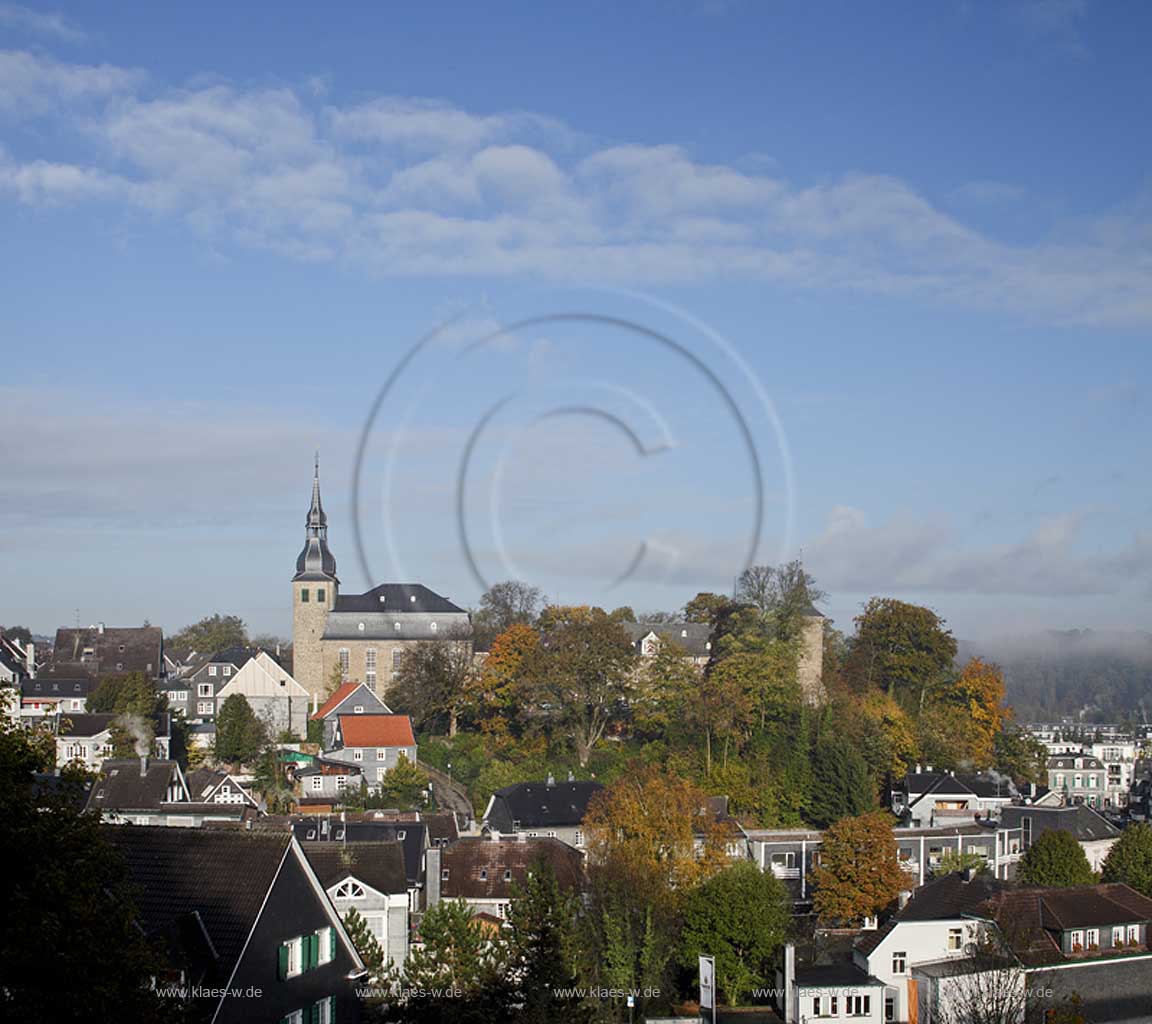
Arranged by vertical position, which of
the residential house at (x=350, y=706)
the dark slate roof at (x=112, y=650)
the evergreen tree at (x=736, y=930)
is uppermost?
the dark slate roof at (x=112, y=650)

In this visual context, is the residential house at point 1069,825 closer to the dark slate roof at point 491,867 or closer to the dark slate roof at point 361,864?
→ the dark slate roof at point 491,867

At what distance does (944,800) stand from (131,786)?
32.1 m

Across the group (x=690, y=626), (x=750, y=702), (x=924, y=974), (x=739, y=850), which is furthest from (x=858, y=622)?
(x=924, y=974)

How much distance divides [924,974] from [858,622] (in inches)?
1590

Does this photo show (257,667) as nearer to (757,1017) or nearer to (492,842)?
(492,842)

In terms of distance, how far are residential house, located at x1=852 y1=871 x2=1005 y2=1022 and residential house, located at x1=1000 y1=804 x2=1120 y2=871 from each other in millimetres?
19283

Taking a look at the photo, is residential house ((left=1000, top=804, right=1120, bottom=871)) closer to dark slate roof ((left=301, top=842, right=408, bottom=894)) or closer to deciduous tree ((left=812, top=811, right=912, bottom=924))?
deciduous tree ((left=812, top=811, right=912, bottom=924))

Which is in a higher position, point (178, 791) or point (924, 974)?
point (178, 791)

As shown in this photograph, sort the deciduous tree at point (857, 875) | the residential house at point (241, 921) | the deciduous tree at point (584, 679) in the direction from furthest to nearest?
the deciduous tree at point (584, 679) < the deciduous tree at point (857, 875) < the residential house at point (241, 921)

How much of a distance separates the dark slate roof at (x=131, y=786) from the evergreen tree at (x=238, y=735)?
12.7 meters

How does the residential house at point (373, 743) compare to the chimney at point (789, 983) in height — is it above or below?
above

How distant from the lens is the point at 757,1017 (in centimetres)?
3372

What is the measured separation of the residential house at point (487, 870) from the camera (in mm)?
37750

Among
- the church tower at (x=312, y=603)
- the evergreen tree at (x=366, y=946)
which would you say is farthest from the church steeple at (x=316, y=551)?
the evergreen tree at (x=366, y=946)
